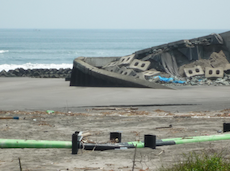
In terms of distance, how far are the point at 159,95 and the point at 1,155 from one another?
8665 mm

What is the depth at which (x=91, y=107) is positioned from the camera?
37.4 ft

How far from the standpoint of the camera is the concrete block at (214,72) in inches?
691

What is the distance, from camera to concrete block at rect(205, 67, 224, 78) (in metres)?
17.5

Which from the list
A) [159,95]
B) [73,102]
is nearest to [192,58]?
[159,95]

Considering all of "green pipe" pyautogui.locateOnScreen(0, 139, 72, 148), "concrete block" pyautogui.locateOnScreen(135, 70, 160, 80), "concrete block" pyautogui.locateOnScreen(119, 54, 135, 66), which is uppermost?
"concrete block" pyautogui.locateOnScreen(119, 54, 135, 66)

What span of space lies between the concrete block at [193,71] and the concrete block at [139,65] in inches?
76.3

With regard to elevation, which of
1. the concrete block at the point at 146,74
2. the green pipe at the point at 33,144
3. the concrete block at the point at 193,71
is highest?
the concrete block at the point at 193,71

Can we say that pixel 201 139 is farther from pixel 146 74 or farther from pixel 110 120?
pixel 146 74

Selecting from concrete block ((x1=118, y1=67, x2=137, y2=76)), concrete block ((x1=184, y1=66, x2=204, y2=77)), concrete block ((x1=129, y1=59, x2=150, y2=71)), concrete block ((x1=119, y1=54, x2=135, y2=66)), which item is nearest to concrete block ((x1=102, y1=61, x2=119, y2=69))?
concrete block ((x1=119, y1=54, x2=135, y2=66))

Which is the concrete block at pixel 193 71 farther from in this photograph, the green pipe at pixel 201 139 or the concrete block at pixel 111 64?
the green pipe at pixel 201 139

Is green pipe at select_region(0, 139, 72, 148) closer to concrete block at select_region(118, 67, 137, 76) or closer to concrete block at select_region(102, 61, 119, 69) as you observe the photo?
concrete block at select_region(118, 67, 137, 76)

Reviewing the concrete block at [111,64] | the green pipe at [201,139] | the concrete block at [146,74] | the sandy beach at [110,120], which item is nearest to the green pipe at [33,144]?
the sandy beach at [110,120]

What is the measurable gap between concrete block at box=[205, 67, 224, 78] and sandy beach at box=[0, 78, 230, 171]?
1.94 meters

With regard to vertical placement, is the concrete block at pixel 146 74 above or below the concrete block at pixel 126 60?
below
